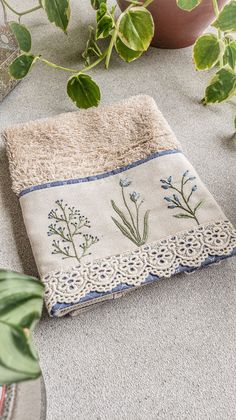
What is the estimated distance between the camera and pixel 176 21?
3.76 feet

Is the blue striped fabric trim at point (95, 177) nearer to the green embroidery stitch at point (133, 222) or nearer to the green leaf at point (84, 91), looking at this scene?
the green embroidery stitch at point (133, 222)

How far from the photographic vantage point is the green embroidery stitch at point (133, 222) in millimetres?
823

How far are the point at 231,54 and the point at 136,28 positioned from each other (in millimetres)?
223

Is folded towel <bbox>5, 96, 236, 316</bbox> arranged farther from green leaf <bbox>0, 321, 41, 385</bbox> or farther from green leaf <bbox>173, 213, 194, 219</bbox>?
green leaf <bbox>0, 321, 41, 385</bbox>

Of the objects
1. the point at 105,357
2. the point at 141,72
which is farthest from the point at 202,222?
the point at 141,72

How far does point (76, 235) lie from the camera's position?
2.69ft

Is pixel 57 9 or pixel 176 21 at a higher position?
pixel 57 9

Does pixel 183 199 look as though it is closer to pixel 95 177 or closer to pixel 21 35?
pixel 95 177

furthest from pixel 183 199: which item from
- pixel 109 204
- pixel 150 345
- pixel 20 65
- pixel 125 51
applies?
pixel 20 65

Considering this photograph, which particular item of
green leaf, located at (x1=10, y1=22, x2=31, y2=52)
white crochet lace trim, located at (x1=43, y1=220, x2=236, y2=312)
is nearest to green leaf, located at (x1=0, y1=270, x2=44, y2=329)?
white crochet lace trim, located at (x1=43, y1=220, x2=236, y2=312)

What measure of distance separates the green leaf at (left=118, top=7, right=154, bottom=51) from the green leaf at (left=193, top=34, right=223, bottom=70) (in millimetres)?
118

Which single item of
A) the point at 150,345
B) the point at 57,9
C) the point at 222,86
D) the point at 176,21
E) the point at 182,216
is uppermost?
the point at 57,9

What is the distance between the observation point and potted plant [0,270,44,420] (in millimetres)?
333

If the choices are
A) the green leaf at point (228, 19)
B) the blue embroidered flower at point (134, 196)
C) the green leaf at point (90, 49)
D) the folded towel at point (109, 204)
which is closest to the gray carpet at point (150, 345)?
the folded towel at point (109, 204)
